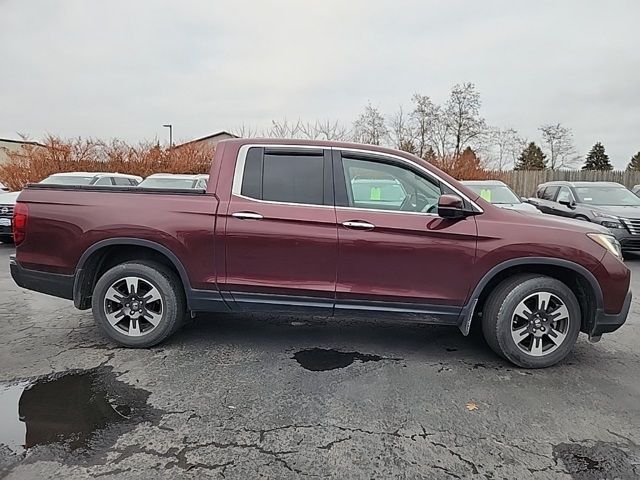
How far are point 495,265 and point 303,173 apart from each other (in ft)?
6.07

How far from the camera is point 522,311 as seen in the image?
12.9 feet

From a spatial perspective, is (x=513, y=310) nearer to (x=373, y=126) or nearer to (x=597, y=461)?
(x=597, y=461)

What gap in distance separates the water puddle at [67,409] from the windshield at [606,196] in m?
10.8

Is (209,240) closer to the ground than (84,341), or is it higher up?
higher up

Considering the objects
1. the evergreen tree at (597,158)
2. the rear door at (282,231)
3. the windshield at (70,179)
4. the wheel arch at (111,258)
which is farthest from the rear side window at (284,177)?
the evergreen tree at (597,158)

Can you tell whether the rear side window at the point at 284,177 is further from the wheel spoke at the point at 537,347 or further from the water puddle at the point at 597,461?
the water puddle at the point at 597,461

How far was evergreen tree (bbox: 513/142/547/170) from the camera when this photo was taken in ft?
109

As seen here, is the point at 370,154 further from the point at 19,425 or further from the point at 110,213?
the point at 19,425

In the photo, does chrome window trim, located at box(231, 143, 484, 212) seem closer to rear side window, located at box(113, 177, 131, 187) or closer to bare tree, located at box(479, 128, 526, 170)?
rear side window, located at box(113, 177, 131, 187)

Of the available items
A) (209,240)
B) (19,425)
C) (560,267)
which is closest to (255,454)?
(19,425)

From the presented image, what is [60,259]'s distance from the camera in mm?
4254

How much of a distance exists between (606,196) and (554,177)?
1499 centimetres

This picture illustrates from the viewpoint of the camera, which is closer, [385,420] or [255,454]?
[255,454]

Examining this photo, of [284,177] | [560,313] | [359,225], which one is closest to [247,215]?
[284,177]
